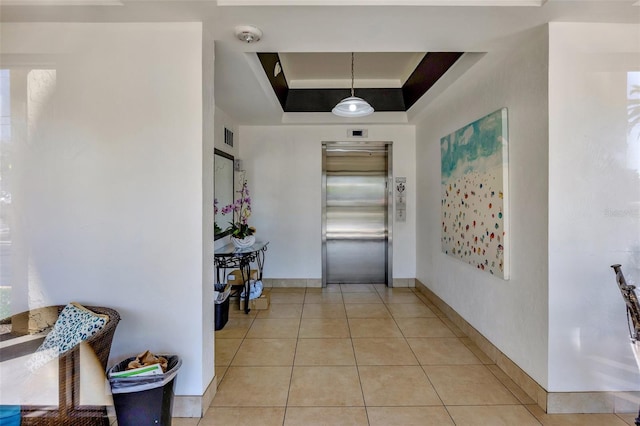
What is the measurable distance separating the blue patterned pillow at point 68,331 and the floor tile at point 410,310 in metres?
2.81

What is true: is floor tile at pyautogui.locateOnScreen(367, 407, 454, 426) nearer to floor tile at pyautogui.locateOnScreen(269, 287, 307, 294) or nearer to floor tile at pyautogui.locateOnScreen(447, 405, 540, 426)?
floor tile at pyautogui.locateOnScreen(447, 405, 540, 426)

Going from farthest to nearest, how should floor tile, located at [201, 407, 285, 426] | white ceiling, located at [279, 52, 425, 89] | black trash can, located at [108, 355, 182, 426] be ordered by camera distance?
white ceiling, located at [279, 52, 425, 89] < floor tile, located at [201, 407, 285, 426] < black trash can, located at [108, 355, 182, 426]

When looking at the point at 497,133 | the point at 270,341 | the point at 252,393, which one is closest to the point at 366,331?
the point at 270,341

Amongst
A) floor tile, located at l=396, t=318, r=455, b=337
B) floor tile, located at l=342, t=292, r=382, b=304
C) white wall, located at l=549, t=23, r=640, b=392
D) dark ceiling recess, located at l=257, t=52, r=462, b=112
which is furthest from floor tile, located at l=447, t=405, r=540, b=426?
dark ceiling recess, located at l=257, t=52, r=462, b=112

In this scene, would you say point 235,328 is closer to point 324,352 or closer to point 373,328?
point 324,352

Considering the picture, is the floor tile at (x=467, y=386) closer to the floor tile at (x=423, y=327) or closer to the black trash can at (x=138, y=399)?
the floor tile at (x=423, y=327)

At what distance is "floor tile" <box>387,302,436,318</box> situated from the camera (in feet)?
11.6

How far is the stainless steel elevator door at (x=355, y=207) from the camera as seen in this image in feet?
15.5

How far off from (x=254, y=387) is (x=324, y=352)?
697 millimetres

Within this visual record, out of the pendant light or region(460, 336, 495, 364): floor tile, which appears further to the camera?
the pendant light

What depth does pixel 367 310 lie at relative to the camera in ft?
12.1

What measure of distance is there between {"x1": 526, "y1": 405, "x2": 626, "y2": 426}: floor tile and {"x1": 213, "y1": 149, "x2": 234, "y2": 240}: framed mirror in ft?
10.8

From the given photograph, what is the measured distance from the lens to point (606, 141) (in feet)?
6.30

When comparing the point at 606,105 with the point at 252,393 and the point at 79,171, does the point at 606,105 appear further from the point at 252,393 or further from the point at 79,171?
the point at 79,171
